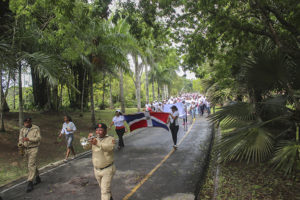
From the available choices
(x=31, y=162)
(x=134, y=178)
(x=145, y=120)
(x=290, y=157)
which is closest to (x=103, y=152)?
(x=134, y=178)

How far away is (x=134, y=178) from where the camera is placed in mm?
6438

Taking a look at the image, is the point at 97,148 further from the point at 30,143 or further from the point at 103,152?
the point at 30,143

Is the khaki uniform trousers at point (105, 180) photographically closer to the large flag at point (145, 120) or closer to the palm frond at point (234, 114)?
the palm frond at point (234, 114)

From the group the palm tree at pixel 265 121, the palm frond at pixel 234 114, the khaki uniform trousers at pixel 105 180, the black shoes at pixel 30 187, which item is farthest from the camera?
the palm frond at pixel 234 114

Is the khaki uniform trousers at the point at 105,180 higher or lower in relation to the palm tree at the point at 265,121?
lower

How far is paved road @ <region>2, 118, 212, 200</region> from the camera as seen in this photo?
17.9ft

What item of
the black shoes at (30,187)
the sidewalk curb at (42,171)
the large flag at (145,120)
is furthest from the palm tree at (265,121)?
the sidewalk curb at (42,171)

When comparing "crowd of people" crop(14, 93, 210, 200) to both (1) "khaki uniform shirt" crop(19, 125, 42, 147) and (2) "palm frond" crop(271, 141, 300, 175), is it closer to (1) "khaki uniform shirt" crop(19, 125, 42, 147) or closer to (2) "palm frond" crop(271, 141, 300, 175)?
(1) "khaki uniform shirt" crop(19, 125, 42, 147)

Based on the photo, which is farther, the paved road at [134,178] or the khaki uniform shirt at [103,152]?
the paved road at [134,178]

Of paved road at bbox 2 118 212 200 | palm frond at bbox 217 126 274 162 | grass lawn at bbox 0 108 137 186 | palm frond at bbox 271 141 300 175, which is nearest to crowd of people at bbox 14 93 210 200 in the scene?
paved road at bbox 2 118 212 200

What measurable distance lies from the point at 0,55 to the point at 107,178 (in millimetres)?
6387

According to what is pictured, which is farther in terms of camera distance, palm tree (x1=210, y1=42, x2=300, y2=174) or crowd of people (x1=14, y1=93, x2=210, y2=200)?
palm tree (x1=210, y1=42, x2=300, y2=174)

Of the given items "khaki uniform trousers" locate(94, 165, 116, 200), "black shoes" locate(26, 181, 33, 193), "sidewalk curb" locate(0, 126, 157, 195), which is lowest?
"sidewalk curb" locate(0, 126, 157, 195)

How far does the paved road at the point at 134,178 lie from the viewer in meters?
5.45
